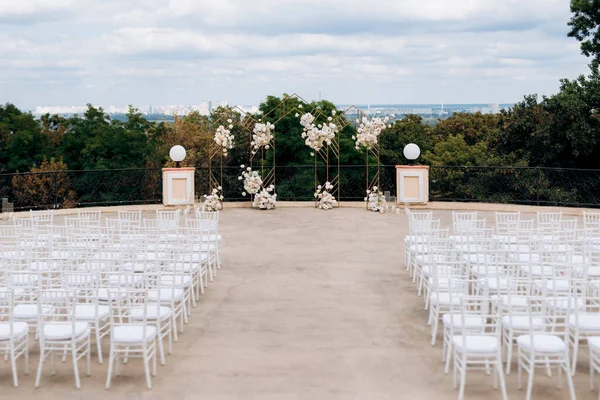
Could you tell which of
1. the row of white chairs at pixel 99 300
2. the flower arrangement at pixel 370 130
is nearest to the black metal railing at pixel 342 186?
the flower arrangement at pixel 370 130

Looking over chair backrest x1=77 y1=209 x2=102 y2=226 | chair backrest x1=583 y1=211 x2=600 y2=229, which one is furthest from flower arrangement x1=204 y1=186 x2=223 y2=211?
chair backrest x1=583 y1=211 x2=600 y2=229

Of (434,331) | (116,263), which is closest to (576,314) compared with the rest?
(434,331)

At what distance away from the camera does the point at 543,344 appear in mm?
5875

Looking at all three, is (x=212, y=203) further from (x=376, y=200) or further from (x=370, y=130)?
(x=370, y=130)

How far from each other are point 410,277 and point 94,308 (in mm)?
5200

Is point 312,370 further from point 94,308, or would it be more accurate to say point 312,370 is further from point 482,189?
point 482,189

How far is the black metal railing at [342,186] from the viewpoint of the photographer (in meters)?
19.8

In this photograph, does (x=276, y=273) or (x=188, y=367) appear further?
(x=276, y=273)

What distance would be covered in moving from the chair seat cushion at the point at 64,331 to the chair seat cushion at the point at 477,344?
10.3 ft

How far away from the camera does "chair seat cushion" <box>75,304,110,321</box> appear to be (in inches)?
264

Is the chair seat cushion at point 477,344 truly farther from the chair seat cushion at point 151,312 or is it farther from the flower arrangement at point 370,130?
the flower arrangement at point 370,130

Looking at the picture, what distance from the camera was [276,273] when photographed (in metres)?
11.0

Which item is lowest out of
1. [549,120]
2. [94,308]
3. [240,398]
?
[240,398]

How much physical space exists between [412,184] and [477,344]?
1276 cm
